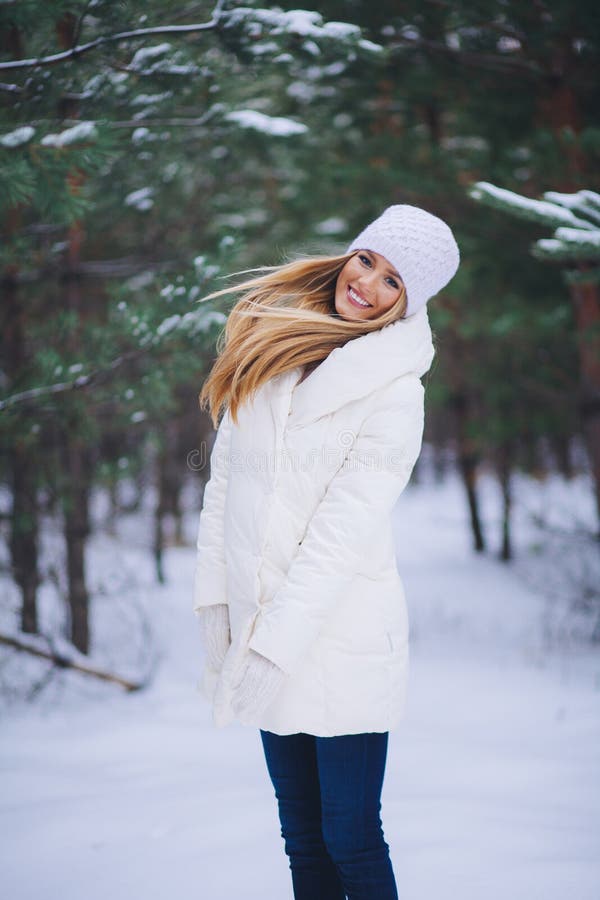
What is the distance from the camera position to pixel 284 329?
1910 mm

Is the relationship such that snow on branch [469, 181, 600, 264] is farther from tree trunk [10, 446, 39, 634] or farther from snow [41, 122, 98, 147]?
tree trunk [10, 446, 39, 634]

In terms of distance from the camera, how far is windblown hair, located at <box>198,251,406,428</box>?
1.89 m

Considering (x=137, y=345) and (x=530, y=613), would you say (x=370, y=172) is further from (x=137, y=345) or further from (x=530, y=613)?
(x=530, y=613)

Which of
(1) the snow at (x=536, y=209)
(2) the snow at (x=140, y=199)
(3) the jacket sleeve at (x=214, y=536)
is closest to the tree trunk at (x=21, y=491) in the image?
(2) the snow at (x=140, y=199)

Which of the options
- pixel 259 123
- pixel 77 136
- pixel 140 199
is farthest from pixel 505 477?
pixel 77 136

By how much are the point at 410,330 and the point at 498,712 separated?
3.62m

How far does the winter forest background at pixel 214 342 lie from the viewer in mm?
2957

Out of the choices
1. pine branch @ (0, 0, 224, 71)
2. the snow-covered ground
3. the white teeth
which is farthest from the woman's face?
the snow-covered ground

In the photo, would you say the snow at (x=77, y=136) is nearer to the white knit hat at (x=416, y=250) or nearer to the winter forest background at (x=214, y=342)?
the winter forest background at (x=214, y=342)

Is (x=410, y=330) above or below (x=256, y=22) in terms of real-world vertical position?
below

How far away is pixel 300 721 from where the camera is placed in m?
1.72

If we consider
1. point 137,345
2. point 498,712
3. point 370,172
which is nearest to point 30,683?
point 137,345

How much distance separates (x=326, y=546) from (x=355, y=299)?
712 millimetres

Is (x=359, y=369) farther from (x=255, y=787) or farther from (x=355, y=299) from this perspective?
(x=255, y=787)
